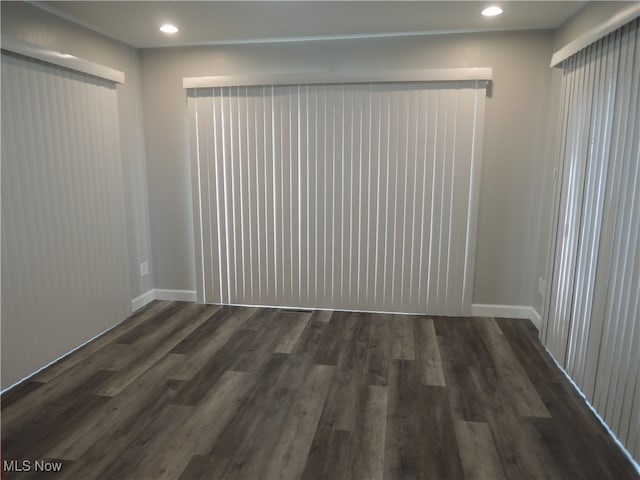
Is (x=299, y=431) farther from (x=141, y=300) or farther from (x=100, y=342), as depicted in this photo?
(x=141, y=300)

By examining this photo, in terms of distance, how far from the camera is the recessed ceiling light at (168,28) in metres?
Answer: 3.26

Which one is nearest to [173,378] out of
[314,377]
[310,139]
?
[314,377]

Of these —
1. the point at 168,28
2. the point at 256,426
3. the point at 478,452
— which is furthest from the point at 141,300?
the point at 478,452

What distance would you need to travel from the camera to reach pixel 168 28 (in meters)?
3.32

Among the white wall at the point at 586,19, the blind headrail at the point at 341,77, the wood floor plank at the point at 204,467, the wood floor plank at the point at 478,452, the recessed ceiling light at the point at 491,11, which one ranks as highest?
the recessed ceiling light at the point at 491,11

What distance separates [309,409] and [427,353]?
1114 mm

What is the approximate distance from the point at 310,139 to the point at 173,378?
225cm

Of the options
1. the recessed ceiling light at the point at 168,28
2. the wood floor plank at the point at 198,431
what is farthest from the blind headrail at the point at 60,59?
the wood floor plank at the point at 198,431

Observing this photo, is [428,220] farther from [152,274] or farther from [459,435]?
[152,274]

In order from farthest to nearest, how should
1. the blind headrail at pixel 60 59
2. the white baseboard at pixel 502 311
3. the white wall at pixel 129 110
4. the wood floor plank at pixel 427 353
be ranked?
1. the white baseboard at pixel 502 311
2. the white wall at pixel 129 110
3. the wood floor plank at pixel 427 353
4. the blind headrail at pixel 60 59

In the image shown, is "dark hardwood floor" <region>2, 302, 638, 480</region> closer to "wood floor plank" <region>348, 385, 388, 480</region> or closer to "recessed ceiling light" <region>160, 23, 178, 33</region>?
"wood floor plank" <region>348, 385, 388, 480</region>

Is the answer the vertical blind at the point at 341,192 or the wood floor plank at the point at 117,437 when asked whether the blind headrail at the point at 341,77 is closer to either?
the vertical blind at the point at 341,192

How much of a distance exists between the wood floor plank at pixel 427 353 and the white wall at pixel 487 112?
61 cm

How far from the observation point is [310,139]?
149 inches
